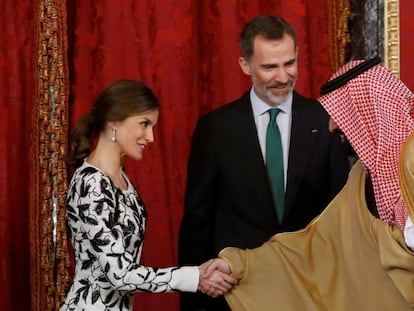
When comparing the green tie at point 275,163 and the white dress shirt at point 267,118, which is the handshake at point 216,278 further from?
the white dress shirt at point 267,118

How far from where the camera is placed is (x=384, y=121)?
9.27ft

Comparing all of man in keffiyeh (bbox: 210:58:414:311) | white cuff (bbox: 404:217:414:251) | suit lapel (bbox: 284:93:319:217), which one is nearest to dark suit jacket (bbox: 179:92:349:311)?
suit lapel (bbox: 284:93:319:217)

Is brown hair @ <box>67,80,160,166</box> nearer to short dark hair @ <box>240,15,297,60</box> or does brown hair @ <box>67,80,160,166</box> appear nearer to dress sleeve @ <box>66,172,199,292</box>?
dress sleeve @ <box>66,172,199,292</box>

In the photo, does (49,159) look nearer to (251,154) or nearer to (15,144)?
(15,144)

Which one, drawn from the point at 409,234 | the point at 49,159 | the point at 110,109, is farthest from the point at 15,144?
the point at 409,234

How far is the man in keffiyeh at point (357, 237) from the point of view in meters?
2.67

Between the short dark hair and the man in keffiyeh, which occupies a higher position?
the short dark hair

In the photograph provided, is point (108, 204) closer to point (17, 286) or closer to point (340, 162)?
point (340, 162)

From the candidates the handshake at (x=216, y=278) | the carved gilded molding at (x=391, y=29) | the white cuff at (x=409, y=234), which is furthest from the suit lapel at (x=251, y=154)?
the carved gilded molding at (x=391, y=29)

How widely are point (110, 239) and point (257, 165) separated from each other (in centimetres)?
72

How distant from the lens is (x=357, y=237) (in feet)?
9.49

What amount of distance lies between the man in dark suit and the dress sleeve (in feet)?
1.40

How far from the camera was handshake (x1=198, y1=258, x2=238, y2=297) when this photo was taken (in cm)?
300

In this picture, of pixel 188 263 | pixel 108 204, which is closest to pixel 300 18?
pixel 188 263
